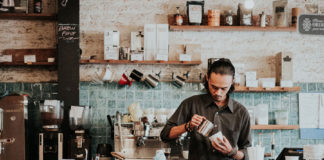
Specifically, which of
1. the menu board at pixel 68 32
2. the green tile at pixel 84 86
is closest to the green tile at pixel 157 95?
the green tile at pixel 84 86

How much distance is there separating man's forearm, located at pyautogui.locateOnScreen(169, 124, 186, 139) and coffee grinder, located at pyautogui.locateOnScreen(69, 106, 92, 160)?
70.1 inches

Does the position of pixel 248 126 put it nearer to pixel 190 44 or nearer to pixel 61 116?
pixel 190 44

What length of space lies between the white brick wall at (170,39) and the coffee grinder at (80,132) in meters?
0.59

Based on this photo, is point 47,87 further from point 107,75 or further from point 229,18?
point 229,18

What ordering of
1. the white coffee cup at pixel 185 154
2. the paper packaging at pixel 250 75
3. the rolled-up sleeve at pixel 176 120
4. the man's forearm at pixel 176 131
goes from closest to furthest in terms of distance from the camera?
the man's forearm at pixel 176 131
the rolled-up sleeve at pixel 176 120
the white coffee cup at pixel 185 154
the paper packaging at pixel 250 75

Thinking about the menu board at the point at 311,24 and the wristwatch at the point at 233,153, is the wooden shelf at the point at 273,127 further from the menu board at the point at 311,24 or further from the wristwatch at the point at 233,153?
the wristwatch at the point at 233,153

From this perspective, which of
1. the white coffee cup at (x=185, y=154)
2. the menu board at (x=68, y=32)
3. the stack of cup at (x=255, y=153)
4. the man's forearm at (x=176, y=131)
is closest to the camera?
the man's forearm at (x=176, y=131)

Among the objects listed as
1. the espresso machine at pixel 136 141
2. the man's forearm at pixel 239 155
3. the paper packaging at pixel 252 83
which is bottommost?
the espresso machine at pixel 136 141

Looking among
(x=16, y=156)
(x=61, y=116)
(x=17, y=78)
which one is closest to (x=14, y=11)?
(x=17, y=78)

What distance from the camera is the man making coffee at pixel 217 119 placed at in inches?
103

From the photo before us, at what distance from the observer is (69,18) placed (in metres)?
4.69

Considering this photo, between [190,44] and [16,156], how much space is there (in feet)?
8.59

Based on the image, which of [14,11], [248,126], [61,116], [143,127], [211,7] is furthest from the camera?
[211,7]

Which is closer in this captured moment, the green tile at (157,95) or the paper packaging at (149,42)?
the paper packaging at (149,42)
